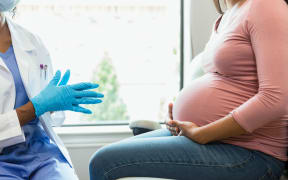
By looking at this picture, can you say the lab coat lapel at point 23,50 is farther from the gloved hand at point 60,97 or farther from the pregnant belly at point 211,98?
the pregnant belly at point 211,98

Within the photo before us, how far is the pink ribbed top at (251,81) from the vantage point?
0.96 meters

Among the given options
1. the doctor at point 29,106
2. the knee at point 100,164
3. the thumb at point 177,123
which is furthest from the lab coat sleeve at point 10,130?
the thumb at point 177,123

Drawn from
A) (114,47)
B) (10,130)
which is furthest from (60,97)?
(114,47)

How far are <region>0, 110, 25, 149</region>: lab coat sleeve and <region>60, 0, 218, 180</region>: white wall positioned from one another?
926 millimetres

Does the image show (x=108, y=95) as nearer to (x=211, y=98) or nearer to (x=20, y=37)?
(x=20, y=37)

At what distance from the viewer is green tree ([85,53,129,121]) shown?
3957mm

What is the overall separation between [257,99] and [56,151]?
750 mm

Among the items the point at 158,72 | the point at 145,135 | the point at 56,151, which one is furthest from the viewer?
the point at 158,72

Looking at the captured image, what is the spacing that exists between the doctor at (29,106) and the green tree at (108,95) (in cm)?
263

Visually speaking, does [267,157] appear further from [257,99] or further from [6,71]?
[6,71]

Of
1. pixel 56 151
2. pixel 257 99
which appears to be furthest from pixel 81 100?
pixel 257 99

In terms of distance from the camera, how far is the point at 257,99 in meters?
0.99

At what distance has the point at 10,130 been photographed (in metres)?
1.09

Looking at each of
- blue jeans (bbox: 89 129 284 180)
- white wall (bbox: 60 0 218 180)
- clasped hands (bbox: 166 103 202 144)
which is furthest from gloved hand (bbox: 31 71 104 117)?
white wall (bbox: 60 0 218 180)
